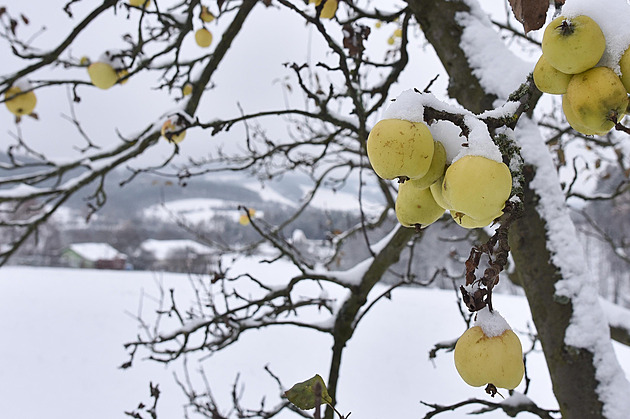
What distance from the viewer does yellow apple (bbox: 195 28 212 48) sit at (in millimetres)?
3494

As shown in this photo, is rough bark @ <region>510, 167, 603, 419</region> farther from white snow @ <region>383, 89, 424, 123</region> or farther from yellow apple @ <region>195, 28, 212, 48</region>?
yellow apple @ <region>195, 28, 212, 48</region>

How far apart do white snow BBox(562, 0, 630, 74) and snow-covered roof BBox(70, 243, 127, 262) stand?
1631 inches

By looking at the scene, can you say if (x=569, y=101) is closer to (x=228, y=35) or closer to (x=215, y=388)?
(x=228, y=35)

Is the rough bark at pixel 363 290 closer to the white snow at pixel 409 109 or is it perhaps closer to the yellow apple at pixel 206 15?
the white snow at pixel 409 109

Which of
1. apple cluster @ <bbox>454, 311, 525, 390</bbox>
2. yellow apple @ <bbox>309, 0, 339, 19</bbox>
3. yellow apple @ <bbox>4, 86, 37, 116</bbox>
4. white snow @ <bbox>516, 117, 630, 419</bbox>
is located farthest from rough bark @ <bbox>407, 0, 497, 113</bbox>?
yellow apple @ <bbox>4, 86, 37, 116</bbox>

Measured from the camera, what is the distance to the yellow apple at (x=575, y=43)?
569 millimetres

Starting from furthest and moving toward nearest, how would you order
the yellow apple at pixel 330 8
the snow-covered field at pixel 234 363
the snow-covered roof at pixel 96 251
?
the snow-covered roof at pixel 96 251
the snow-covered field at pixel 234 363
the yellow apple at pixel 330 8

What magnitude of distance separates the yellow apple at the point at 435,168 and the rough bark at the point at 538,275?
0.97m

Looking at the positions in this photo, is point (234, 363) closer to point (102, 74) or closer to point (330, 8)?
point (102, 74)

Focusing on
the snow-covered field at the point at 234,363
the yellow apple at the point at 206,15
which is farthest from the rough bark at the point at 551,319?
the snow-covered field at the point at 234,363

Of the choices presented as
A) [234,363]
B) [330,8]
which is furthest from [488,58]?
[234,363]

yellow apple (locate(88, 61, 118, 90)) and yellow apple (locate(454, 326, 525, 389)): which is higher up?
yellow apple (locate(88, 61, 118, 90))

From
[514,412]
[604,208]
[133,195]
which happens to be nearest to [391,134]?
[514,412]

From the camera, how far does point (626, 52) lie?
56cm
